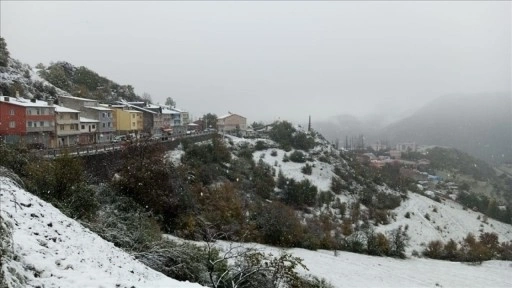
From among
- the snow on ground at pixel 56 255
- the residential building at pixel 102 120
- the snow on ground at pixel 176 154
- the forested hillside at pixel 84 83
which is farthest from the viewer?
the forested hillside at pixel 84 83

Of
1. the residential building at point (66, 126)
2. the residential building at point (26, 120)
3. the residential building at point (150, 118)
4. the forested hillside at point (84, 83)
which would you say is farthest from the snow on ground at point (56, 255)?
the forested hillside at point (84, 83)

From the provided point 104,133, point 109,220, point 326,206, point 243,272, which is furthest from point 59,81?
point 243,272

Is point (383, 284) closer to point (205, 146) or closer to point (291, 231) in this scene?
point (291, 231)

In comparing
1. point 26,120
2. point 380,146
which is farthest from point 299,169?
point 380,146

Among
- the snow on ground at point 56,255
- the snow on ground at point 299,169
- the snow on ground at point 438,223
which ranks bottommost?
the snow on ground at point 438,223

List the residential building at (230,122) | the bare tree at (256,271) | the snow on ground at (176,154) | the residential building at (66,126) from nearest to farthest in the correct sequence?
the bare tree at (256,271) < the snow on ground at (176,154) < the residential building at (66,126) < the residential building at (230,122)

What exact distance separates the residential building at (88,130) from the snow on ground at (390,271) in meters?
28.0

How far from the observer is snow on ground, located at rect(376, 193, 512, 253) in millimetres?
35656

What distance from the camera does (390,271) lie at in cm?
2206

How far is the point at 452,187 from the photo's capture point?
2783 inches

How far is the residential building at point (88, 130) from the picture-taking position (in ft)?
140

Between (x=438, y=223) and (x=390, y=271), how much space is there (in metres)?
21.7

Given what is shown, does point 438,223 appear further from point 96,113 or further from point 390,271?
point 96,113

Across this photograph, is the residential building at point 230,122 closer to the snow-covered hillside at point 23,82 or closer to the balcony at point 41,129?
the snow-covered hillside at point 23,82
